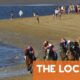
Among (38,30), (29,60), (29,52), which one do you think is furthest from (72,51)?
(38,30)

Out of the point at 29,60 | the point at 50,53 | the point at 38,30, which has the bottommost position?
the point at 29,60

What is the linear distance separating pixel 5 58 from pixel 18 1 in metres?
76.5

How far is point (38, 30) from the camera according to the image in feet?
166

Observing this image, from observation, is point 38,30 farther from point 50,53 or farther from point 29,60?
point 50,53

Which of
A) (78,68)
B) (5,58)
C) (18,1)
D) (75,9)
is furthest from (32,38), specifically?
(18,1)

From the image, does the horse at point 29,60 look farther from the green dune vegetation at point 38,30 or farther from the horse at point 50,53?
the green dune vegetation at point 38,30

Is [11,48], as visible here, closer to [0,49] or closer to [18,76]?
[0,49]

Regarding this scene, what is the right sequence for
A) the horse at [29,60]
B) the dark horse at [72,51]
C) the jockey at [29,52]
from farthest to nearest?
the horse at [29,60], the jockey at [29,52], the dark horse at [72,51]

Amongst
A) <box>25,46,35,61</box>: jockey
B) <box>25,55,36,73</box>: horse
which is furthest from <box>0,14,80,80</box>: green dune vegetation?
<box>25,46,35,61</box>: jockey

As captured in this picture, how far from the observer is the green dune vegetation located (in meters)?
45.3

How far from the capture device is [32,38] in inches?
1834

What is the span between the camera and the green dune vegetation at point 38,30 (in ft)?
149

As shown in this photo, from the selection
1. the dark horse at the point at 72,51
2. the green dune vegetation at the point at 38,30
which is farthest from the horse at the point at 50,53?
the green dune vegetation at the point at 38,30

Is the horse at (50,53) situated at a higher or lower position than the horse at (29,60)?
higher
